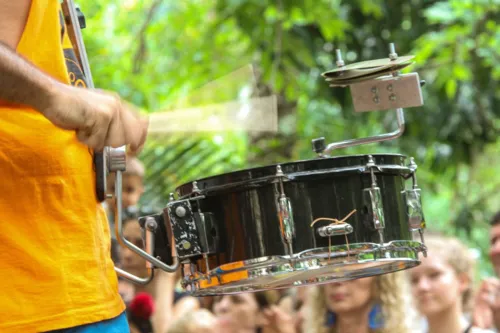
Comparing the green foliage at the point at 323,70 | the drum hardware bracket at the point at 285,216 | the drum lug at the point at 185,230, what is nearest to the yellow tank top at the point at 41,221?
the drum lug at the point at 185,230

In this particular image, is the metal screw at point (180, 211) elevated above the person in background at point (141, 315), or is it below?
above

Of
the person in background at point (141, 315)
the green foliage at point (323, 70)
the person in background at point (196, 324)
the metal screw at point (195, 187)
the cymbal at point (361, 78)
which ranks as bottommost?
the person in background at point (196, 324)

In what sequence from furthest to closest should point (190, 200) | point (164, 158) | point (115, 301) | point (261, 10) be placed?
point (164, 158) < point (261, 10) < point (190, 200) < point (115, 301)

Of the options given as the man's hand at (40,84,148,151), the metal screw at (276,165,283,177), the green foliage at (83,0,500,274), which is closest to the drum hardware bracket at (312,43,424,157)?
the metal screw at (276,165,283,177)

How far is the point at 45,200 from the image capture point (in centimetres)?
239

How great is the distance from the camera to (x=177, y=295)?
21.1 feet

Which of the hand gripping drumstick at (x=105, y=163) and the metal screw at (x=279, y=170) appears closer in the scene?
the hand gripping drumstick at (x=105, y=163)

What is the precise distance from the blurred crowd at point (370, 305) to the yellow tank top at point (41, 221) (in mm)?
2209

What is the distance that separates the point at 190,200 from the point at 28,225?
46cm

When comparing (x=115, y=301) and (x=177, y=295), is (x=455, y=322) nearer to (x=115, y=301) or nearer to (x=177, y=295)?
(x=177, y=295)

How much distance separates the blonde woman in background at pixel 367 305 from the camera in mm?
4973

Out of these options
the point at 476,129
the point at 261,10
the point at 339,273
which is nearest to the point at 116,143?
the point at 339,273

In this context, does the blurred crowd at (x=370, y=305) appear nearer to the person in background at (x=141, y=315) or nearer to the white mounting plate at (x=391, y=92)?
the person in background at (x=141, y=315)

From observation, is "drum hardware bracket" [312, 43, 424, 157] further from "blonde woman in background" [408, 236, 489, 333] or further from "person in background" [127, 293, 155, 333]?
"person in background" [127, 293, 155, 333]
